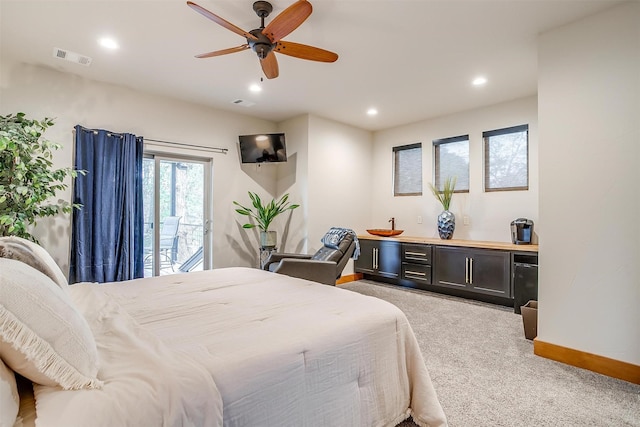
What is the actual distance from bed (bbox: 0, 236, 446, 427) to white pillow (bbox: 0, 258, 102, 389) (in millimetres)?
36

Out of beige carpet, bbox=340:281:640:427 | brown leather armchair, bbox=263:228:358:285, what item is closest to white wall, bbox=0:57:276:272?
brown leather armchair, bbox=263:228:358:285

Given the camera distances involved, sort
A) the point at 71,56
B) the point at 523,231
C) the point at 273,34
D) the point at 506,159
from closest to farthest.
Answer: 1. the point at 273,34
2. the point at 71,56
3. the point at 523,231
4. the point at 506,159

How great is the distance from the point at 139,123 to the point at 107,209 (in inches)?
45.3

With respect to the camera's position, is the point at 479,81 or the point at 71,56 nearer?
the point at 71,56

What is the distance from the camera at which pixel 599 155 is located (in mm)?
2289

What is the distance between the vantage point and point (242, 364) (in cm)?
108

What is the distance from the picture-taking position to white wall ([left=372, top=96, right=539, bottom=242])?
162 inches

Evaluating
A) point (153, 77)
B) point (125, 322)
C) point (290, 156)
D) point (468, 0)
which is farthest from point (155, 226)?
point (468, 0)

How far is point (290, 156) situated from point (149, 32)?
269 cm

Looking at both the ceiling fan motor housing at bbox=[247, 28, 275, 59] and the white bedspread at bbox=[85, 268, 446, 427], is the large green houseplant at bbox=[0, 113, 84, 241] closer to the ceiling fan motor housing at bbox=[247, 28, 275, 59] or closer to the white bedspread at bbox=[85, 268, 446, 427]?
the white bedspread at bbox=[85, 268, 446, 427]

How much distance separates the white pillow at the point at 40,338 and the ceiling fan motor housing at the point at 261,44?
6.54ft

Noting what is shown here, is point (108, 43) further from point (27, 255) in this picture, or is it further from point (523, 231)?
point (523, 231)

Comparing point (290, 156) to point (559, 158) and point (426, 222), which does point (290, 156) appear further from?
point (559, 158)

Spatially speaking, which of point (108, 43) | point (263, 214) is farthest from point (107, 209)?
point (263, 214)
